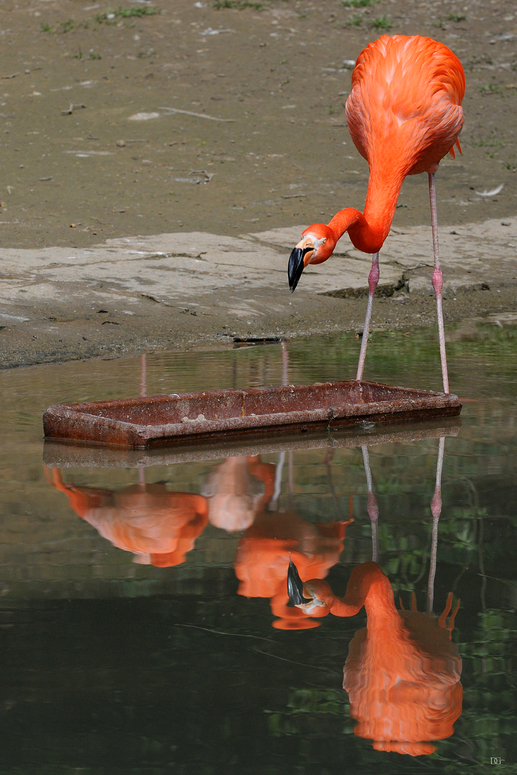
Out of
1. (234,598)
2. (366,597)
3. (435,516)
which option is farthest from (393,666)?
(435,516)

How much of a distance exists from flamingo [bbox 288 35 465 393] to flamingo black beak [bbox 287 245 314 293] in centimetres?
68

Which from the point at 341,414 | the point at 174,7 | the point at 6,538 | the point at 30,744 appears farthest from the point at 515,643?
the point at 174,7

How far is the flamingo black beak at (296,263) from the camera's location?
3.29 metres

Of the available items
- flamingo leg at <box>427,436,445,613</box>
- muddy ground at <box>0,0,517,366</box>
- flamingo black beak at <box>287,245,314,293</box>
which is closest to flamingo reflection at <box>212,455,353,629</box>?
flamingo leg at <box>427,436,445,613</box>

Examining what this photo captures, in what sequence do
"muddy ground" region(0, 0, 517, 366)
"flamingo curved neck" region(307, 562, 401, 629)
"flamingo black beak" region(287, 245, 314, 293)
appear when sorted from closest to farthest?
"flamingo curved neck" region(307, 562, 401, 629), "flamingo black beak" region(287, 245, 314, 293), "muddy ground" region(0, 0, 517, 366)

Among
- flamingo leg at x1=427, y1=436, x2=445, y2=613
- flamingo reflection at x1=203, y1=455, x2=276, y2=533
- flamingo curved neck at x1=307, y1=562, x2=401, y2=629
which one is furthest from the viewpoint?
flamingo reflection at x1=203, y1=455, x2=276, y2=533

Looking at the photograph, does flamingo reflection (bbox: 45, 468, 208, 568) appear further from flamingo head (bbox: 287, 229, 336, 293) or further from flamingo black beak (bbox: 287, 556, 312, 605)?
flamingo head (bbox: 287, 229, 336, 293)

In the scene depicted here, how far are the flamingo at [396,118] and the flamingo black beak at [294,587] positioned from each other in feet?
6.72

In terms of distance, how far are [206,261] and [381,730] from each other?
21.2 feet

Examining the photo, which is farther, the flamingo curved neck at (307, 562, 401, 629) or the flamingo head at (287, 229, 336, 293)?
the flamingo head at (287, 229, 336, 293)

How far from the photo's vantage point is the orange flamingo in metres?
1.61

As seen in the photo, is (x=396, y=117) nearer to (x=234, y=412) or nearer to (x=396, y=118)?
(x=396, y=118)

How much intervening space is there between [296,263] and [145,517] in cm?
110

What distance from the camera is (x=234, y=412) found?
421 cm
